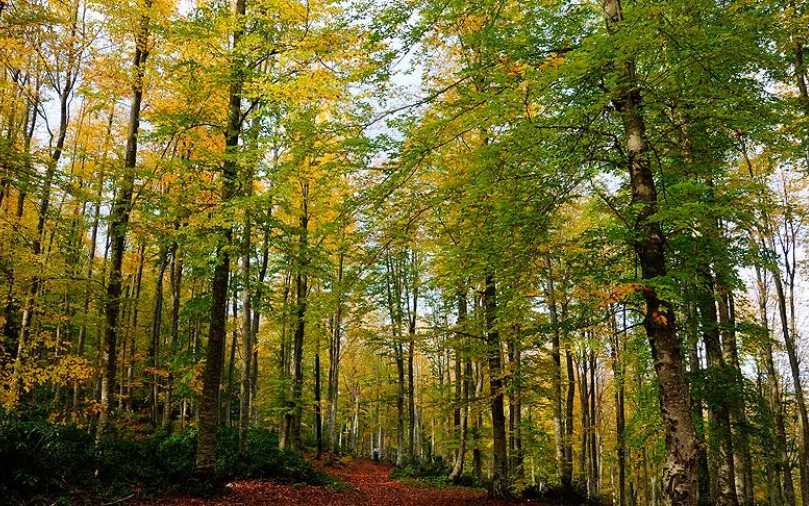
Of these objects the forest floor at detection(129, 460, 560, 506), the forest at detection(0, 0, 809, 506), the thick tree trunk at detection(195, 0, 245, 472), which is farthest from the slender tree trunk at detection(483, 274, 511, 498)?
the thick tree trunk at detection(195, 0, 245, 472)

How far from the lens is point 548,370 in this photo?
38.9 ft

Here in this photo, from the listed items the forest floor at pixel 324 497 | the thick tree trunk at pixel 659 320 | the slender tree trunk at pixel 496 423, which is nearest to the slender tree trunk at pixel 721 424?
the forest floor at pixel 324 497

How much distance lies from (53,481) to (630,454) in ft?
72.8

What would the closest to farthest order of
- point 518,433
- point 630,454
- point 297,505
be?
point 297,505
point 518,433
point 630,454

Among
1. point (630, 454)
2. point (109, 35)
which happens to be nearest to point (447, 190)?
point (109, 35)

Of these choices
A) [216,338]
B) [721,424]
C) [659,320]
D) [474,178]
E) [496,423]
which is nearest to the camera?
[659,320]

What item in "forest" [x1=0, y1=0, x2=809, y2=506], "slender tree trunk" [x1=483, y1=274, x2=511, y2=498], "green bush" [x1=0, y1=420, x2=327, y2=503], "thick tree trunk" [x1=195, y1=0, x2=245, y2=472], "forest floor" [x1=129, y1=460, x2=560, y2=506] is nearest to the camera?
Answer: "forest" [x1=0, y1=0, x2=809, y2=506]

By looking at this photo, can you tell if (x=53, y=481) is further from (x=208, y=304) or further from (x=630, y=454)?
(x=630, y=454)

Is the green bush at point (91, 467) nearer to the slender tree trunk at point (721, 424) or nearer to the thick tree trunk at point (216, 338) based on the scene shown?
the thick tree trunk at point (216, 338)

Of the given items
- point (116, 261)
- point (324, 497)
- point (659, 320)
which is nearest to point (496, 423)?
point (324, 497)

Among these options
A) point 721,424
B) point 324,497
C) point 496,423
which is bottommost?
point 324,497

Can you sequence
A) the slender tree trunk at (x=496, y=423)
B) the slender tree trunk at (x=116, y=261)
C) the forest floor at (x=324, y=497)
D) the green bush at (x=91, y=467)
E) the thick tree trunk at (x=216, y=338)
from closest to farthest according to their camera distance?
the green bush at (x=91, y=467)
the forest floor at (x=324, y=497)
the thick tree trunk at (x=216, y=338)
the slender tree trunk at (x=116, y=261)
the slender tree trunk at (x=496, y=423)

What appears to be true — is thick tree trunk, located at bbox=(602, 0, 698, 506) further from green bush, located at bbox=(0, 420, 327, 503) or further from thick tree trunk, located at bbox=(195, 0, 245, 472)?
green bush, located at bbox=(0, 420, 327, 503)

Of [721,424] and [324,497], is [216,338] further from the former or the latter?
[721,424]
